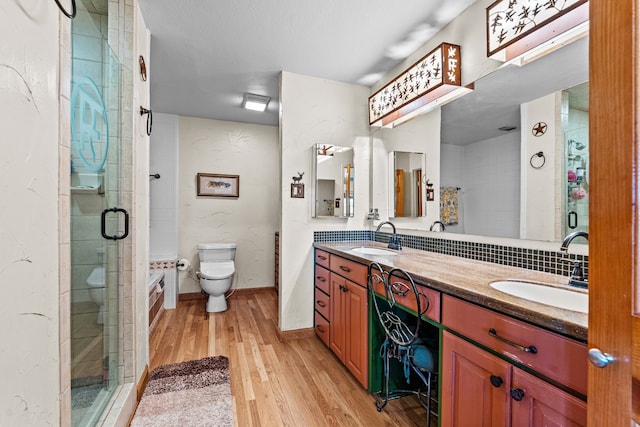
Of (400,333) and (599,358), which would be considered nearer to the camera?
(599,358)

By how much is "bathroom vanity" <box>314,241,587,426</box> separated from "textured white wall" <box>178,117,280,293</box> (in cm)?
279

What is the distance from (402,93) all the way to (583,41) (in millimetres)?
1142

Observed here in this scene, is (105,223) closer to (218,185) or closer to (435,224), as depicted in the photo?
(435,224)

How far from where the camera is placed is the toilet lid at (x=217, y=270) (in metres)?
3.16

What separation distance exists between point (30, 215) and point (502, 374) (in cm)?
148

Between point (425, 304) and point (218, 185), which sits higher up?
point (218, 185)

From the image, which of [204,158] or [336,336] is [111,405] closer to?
[336,336]

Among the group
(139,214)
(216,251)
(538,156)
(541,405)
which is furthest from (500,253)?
(216,251)

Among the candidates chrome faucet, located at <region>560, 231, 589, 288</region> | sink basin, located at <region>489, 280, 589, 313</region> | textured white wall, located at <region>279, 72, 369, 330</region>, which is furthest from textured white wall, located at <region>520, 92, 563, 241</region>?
textured white wall, located at <region>279, 72, 369, 330</region>

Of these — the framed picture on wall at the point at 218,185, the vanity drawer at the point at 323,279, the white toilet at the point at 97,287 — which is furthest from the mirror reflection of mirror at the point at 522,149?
the framed picture on wall at the point at 218,185

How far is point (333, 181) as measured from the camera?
9.07 feet

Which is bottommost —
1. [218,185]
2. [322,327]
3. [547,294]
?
[322,327]

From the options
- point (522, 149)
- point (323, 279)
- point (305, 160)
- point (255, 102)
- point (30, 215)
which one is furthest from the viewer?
point (255, 102)

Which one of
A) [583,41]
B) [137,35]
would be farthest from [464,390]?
[137,35]
